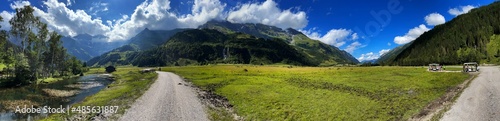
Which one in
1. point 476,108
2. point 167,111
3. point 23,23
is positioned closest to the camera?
point 476,108

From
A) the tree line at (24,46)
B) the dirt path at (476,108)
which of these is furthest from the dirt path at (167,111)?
the tree line at (24,46)

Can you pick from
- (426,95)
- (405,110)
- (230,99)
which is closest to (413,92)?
(426,95)

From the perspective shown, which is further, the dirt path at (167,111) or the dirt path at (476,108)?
the dirt path at (167,111)

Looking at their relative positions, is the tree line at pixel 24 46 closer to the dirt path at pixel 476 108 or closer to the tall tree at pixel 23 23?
the tall tree at pixel 23 23

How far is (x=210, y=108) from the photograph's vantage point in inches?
1320

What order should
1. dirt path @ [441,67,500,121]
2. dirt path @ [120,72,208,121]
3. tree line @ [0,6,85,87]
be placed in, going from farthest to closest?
tree line @ [0,6,85,87], dirt path @ [120,72,208,121], dirt path @ [441,67,500,121]

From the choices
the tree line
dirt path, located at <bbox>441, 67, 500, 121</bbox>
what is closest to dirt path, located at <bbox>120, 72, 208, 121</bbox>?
dirt path, located at <bbox>441, 67, 500, 121</bbox>

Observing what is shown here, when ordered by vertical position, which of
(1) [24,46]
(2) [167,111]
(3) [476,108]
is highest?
(1) [24,46]

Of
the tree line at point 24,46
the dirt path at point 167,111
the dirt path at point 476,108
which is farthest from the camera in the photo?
the tree line at point 24,46

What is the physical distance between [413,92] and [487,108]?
47.1 ft

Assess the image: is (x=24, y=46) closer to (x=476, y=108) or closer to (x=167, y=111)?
(x=167, y=111)

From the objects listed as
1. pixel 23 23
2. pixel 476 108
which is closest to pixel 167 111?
pixel 476 108

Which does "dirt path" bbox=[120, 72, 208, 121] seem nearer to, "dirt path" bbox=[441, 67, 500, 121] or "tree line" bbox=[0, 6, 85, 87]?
"dirt path" bbox=[441, 67, 500, 121]

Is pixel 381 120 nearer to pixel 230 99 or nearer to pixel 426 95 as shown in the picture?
pixel 426 95
